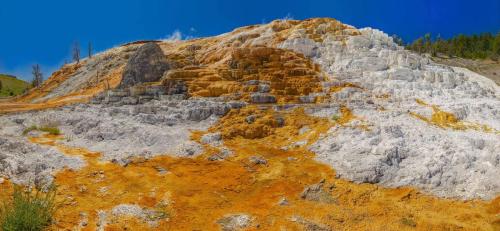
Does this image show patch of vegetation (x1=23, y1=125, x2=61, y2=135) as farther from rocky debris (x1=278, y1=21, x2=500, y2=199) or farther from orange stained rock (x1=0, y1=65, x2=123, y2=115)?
rocky debris (x1=278, y1=21, x2=500, y2=199)

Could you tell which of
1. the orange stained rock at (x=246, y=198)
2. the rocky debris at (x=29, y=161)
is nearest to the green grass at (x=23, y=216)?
the orange stained rock at (x=246, y=198)

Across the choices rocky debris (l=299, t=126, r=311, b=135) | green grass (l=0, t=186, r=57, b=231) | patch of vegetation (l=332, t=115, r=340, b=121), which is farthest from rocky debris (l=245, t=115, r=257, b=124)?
green grass (l=0, t=186, r=57, b=231)

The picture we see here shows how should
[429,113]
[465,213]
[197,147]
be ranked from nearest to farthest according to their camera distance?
[465,213] < [197,147] < [429,113]

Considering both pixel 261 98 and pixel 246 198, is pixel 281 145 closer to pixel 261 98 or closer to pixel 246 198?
pixel 261 98

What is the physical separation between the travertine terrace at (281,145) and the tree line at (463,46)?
65.1 meters

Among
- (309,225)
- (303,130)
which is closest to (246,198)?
(309,225)

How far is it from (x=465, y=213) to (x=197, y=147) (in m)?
16.5

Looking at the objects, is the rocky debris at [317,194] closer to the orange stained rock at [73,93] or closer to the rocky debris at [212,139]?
the rocky debris at [212,139]

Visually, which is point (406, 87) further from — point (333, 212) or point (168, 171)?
point (168, 171)

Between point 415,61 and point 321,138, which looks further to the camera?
point 415,61

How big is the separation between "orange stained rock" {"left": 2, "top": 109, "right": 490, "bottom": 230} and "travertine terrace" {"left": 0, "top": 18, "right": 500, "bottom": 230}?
0.10 m

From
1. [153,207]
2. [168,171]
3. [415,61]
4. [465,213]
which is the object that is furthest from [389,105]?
[153,207]

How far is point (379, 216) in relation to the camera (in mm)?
21375

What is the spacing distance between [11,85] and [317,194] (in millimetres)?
116001
